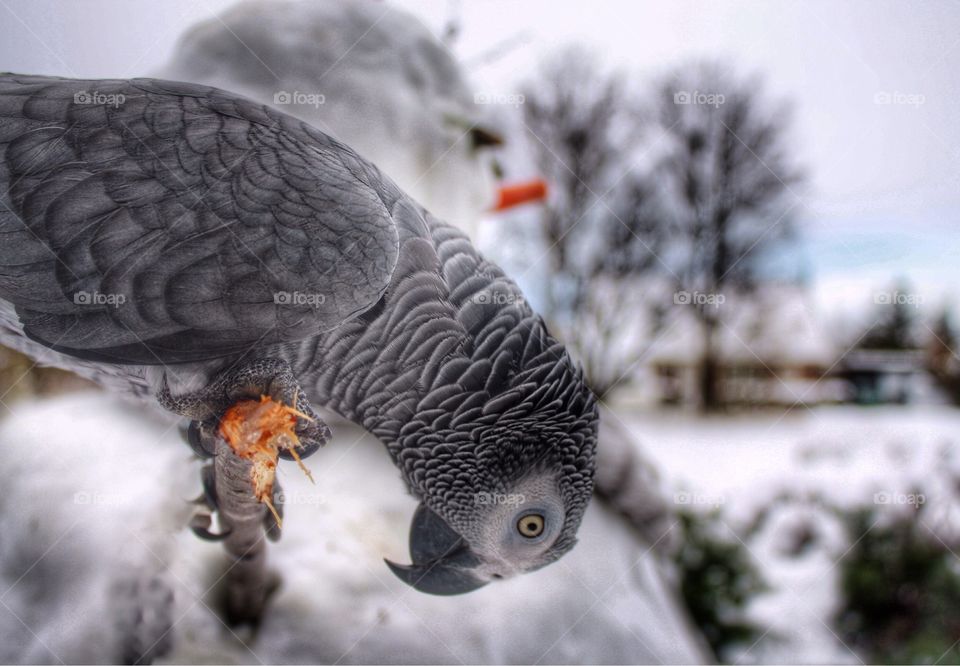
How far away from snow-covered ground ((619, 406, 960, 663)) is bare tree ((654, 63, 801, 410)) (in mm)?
128

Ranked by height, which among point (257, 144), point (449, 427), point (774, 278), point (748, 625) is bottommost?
point (748, 625)

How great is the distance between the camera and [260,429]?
82 cm

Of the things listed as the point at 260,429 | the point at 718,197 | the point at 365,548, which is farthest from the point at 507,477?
the point at 718,197

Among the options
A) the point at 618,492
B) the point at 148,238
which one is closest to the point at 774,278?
the point at 618,492

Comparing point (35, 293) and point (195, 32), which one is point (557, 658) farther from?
point (195, 32)

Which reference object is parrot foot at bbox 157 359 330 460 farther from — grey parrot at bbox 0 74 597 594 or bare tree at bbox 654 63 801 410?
bare tree at bbox 654 63 801 410

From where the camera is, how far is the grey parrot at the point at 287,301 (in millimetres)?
820

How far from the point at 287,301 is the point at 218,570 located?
2.16 feet

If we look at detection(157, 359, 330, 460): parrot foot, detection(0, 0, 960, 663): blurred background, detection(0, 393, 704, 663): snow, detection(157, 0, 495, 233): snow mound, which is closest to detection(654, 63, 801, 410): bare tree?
detection(0, 0, 960, 663): blurred background

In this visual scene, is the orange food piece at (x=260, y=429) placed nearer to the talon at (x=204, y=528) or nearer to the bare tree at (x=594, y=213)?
the talon at (x=204, y=528)

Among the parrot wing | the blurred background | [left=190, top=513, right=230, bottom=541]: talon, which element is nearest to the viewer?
the parrot wing

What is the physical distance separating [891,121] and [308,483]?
1355 mm

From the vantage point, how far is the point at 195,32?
3.97 ft

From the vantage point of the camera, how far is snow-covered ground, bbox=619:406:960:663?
4.61ft
